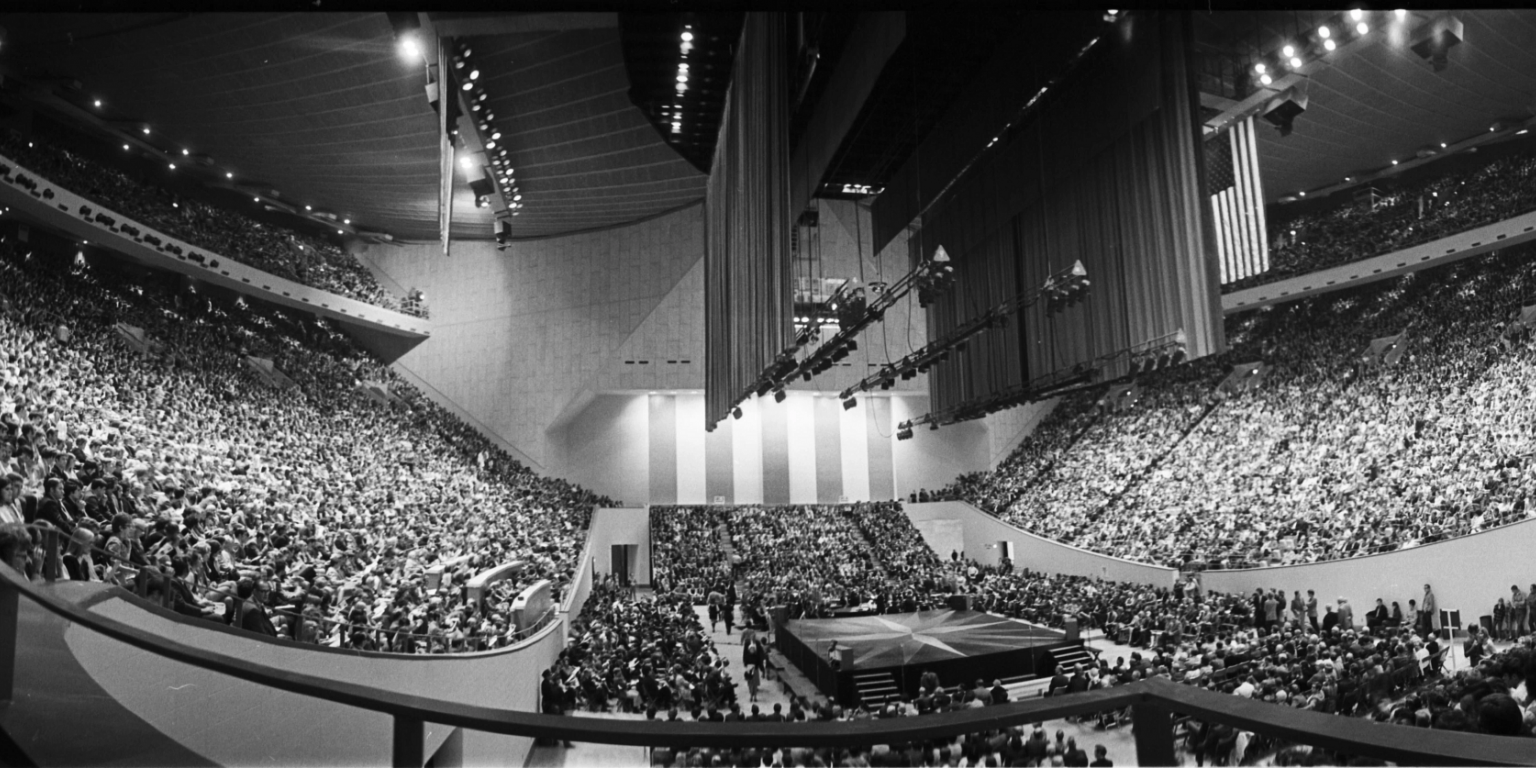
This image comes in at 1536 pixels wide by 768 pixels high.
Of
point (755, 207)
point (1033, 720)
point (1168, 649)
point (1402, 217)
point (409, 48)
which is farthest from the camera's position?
point (1402, 217)

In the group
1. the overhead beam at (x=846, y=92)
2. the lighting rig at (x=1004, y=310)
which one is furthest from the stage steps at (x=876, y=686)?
the overhead beam at (x=846, y=92)

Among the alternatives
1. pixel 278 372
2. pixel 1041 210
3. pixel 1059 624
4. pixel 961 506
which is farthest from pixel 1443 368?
pixel 278 372

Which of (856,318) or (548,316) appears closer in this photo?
(856,318)

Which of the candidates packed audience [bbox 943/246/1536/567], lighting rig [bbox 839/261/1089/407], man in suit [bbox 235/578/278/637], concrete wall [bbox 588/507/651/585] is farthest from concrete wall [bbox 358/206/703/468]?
man in suit [bbox 235/578/278/637]

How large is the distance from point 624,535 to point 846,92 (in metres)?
16.9

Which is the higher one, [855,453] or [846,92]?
[846,92]

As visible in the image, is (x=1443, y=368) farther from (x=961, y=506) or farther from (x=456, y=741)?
(x=456, y=741)

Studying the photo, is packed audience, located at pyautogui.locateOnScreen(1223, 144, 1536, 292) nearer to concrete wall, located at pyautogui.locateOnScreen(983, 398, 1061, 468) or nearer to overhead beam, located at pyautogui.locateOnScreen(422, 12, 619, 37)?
concrete wall, located at pyautogui.locateOnScreen(983, 398, 1061, 468)

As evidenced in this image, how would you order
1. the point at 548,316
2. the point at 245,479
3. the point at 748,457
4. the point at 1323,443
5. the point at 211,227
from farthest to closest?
1. the point at 748,457
2. the point at 548,316
3. the point at 211,227
4. the point at 1323,443
5. the point at 245,479

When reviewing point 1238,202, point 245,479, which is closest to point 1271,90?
point 1238,202

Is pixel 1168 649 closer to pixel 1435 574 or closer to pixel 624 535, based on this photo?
pixel 1435 574

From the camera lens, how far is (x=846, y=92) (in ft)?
56.5

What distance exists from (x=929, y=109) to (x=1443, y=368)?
1260 cm

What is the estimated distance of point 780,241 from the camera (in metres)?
14.2
